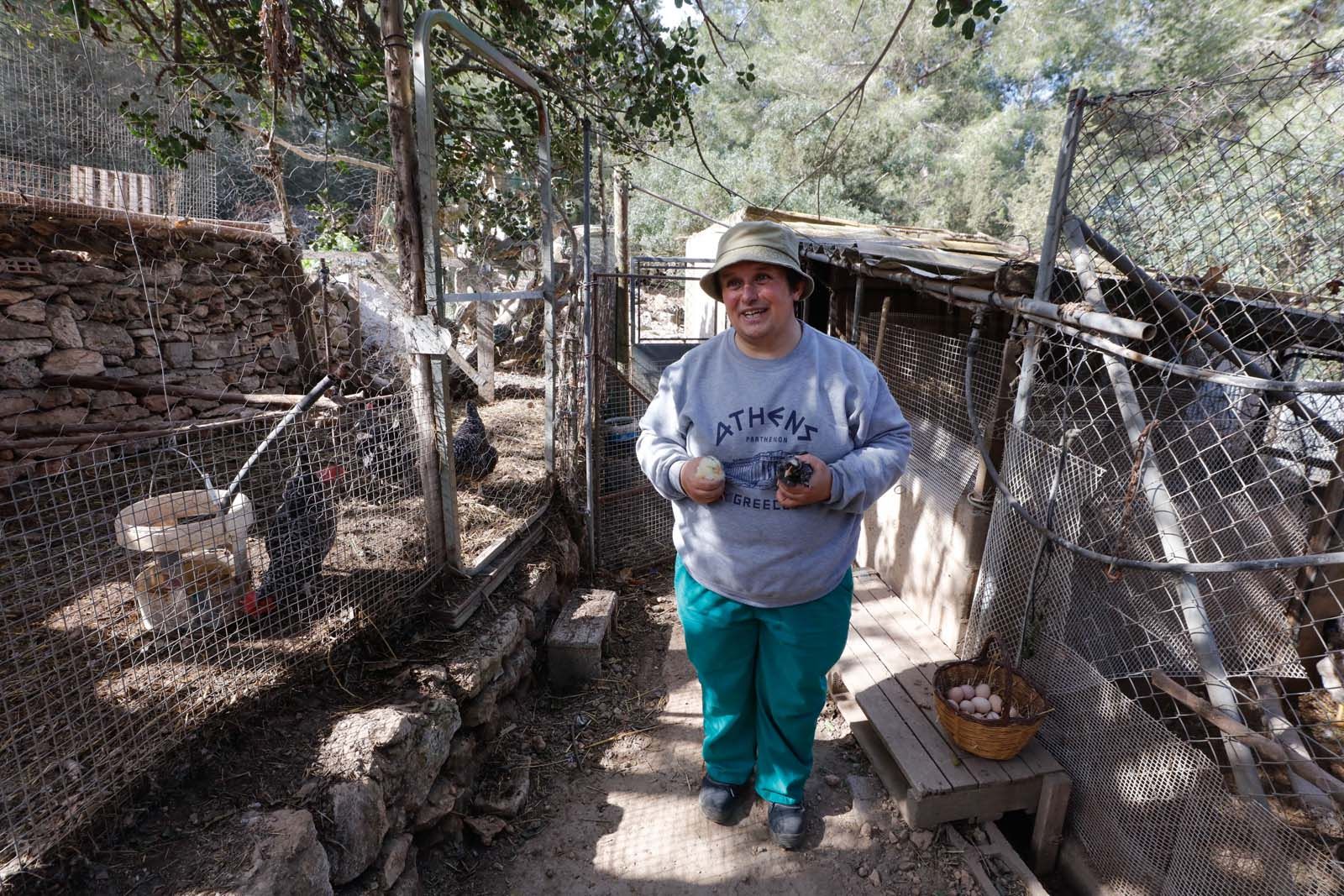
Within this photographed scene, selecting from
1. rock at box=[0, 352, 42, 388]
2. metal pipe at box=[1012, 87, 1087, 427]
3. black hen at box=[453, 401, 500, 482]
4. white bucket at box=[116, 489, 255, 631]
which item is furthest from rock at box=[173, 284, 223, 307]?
metal pipe at box=[1012, 87, 1087, 427]

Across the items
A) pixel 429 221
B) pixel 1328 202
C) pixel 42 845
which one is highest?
pixel 1328 202

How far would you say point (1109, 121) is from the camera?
2.41 meters

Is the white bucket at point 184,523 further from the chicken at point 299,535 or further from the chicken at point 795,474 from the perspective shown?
the chicken at point 795,474

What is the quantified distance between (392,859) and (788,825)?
1.35 metres

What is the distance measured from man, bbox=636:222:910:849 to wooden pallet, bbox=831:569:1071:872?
0.77 metres

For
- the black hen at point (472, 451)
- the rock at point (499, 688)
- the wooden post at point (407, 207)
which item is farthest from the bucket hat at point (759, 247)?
the black hen at point (472, 451)

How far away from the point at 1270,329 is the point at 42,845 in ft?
16.7

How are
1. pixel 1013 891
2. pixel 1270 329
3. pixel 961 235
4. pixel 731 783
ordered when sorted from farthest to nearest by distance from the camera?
pixel 961 235
pixel 1270 329
pixel 731 783
pixel 1013 891

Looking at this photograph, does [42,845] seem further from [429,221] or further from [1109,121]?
[1109,121]

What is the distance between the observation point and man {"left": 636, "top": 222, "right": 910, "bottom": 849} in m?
1.87

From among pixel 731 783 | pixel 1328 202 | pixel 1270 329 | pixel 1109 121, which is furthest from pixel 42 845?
pixel 1270 329

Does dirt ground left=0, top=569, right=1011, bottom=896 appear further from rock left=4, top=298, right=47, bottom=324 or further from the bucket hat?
rock left=4, top=298, right=47, bottom=324

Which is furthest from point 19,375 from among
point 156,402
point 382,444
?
point 382,444

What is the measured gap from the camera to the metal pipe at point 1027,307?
1956 mm
